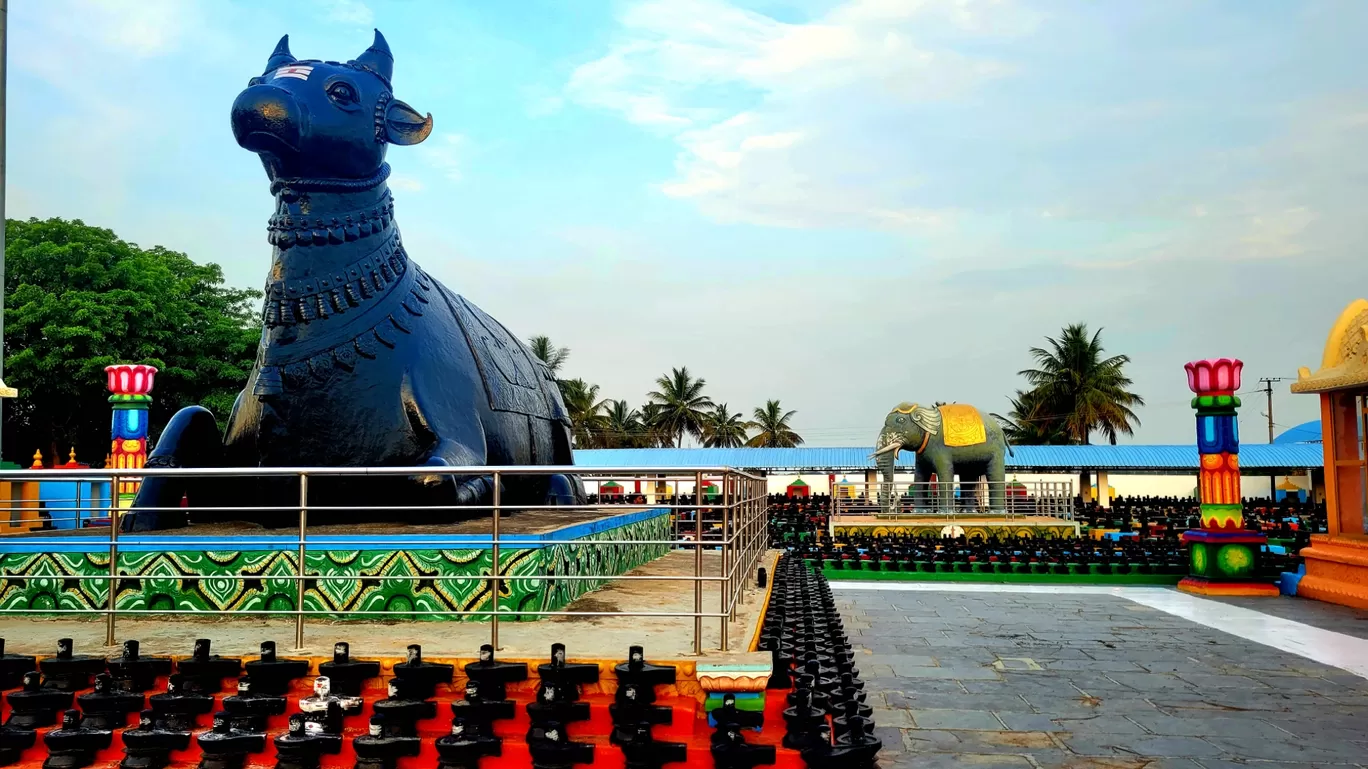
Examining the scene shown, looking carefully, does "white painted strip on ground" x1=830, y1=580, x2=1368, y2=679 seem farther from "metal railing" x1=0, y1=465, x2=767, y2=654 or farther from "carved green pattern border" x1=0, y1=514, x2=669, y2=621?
"carved green pattern border" x1=0, y1=514, x2=669, y2=621

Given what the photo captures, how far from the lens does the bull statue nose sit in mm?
5484

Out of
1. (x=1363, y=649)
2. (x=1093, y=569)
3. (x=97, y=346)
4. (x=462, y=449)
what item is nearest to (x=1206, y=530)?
(x=1093, y=569)

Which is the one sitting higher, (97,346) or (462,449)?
(97,346)

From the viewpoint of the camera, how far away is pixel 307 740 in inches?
143

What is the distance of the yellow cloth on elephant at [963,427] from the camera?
18781 millimetres

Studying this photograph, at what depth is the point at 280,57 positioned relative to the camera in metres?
6.00

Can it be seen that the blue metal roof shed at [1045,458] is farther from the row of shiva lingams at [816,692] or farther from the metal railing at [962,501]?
the row of shiva lingams at [816,692]

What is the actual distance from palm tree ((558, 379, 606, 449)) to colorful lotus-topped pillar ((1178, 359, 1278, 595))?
2927cm

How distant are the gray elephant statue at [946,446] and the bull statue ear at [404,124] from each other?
13.7 meters

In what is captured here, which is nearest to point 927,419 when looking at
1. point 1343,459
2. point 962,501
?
point 962,501

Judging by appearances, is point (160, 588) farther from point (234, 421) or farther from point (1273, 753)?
point (1273, 753)

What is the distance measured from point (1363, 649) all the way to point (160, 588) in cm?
795

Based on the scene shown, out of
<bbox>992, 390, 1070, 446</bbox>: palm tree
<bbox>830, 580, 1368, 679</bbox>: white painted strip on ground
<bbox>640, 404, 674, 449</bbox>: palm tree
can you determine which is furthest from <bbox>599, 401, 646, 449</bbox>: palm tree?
<bbox>830, 580, 1368, 679</bbox>: white painted strip on ground

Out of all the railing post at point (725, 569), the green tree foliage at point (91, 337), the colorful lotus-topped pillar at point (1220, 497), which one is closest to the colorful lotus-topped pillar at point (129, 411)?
the green tree foliage at point (91, 337)
